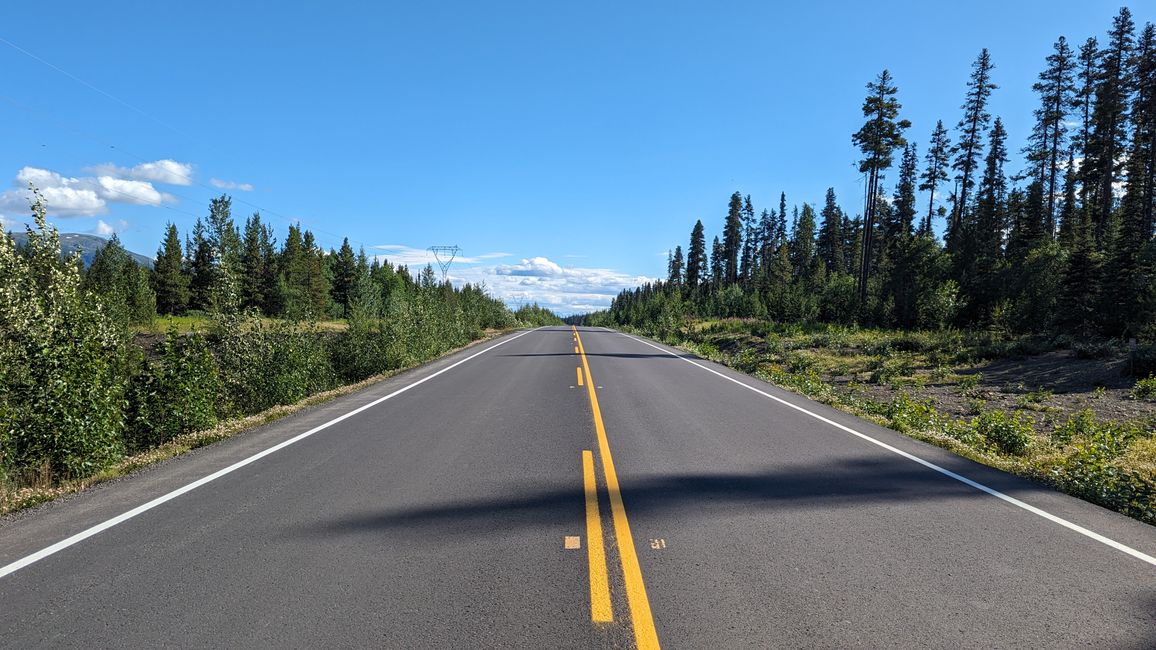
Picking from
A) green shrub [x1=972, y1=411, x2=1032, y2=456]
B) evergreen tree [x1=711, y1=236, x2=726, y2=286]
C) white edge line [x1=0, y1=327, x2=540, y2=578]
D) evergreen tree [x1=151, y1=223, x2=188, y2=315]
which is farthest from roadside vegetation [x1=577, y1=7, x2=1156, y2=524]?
evergreen tree [x1=151, y1=223, x2=188, y2=315]

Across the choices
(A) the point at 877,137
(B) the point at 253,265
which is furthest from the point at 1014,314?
(B) the point at 253,265

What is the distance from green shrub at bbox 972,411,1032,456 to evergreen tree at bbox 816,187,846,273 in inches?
3175

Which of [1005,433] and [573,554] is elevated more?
[1005,433]

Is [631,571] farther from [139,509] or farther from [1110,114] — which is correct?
[1110,114]

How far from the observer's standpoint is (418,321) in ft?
79.5

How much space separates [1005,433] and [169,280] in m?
75.6

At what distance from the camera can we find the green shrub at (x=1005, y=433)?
7973 mm

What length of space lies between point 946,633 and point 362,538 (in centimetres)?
378

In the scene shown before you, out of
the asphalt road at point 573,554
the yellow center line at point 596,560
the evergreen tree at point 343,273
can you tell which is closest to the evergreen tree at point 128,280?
the evergreen tree at point 343,273

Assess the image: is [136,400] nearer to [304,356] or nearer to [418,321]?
[304,356]

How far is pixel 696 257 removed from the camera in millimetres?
102750

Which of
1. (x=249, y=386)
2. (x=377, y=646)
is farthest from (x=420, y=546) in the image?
(x=249, y=386)

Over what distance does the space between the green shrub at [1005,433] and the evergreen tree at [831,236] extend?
A: 3175 inches

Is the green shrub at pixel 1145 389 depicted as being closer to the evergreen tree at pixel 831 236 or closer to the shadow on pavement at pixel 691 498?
the shadow on pavement at pixel 691 498
